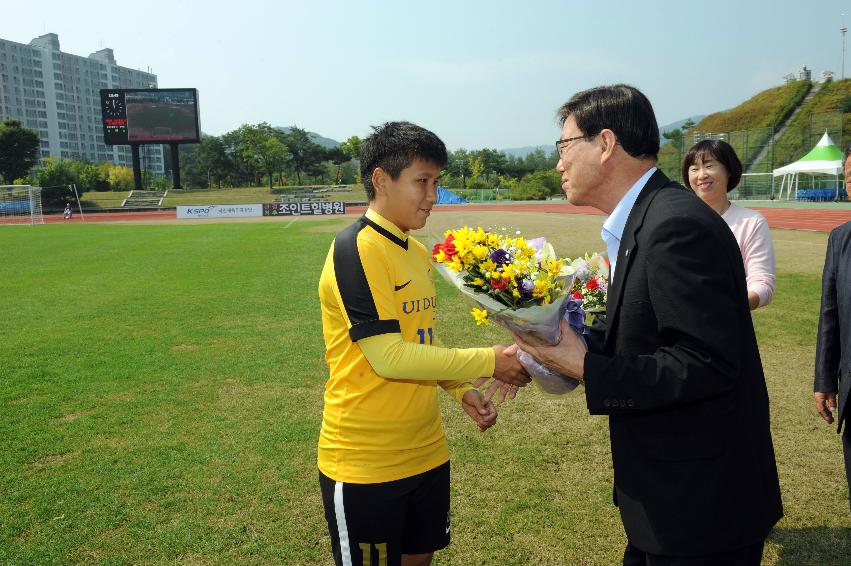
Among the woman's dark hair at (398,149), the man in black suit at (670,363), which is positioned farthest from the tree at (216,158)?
the man in black suit at (670,363)

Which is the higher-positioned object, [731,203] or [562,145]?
[562,145]

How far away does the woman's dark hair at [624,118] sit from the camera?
1.93 meters

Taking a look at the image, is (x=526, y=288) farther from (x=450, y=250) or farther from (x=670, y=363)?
(x=670, y=363)

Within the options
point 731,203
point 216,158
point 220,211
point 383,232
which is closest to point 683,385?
point 383,232

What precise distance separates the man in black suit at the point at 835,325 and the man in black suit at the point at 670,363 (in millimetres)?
1607

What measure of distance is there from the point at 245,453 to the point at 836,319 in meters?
4.26

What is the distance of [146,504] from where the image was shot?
13.8 feet

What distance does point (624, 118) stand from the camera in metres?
1.93

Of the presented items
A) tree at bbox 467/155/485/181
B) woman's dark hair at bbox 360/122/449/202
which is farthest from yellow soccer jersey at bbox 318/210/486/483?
tree at bbox 467/155/485/181

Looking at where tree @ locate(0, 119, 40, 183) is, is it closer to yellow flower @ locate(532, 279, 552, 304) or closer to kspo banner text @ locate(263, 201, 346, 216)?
kspo banner text @ locate(263, 201, 346, 216)

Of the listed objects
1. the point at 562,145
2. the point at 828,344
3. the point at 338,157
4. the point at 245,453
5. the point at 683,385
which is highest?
the point at 338,157

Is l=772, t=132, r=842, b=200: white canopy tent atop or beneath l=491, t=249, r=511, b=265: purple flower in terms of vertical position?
atop

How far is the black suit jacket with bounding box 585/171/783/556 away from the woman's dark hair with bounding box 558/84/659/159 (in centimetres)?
12

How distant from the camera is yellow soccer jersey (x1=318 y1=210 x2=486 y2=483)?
2.33 metres
